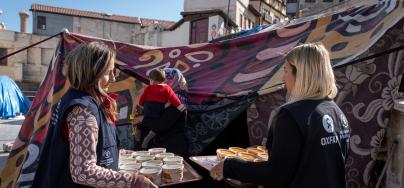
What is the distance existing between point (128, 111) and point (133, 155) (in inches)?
73.7

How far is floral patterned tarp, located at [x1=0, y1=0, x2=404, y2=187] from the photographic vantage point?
2.92m

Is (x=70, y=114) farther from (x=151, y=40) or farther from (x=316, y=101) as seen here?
(x=151, y=40)

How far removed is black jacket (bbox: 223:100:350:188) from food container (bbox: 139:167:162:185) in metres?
0.72

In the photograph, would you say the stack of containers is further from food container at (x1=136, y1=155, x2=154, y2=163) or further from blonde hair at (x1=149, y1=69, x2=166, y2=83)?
blonde hair at (x1=149, y1=69, x2=166, y2=83)

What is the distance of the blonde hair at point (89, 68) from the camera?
65.3 inches

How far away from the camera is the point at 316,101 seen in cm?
164

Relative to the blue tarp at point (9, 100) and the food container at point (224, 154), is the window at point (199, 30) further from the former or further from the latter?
the food container at point (224, 154)

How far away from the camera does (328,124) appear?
1.61 m

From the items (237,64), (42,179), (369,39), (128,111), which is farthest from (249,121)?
(42,179)

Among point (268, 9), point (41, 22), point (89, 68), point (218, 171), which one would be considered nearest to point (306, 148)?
point (218, 171)

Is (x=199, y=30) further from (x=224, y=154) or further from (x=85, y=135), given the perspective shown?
(x=85, y=135)

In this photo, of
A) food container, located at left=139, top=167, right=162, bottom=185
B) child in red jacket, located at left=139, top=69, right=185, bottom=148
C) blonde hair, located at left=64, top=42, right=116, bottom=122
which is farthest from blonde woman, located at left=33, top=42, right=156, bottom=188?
child in red jacket, located at left=139, top=69, right=185, bottom=148

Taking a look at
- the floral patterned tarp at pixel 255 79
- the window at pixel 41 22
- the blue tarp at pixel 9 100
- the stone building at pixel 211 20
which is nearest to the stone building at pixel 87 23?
the window at pixel 41 22

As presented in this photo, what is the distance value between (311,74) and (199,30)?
22.1m
